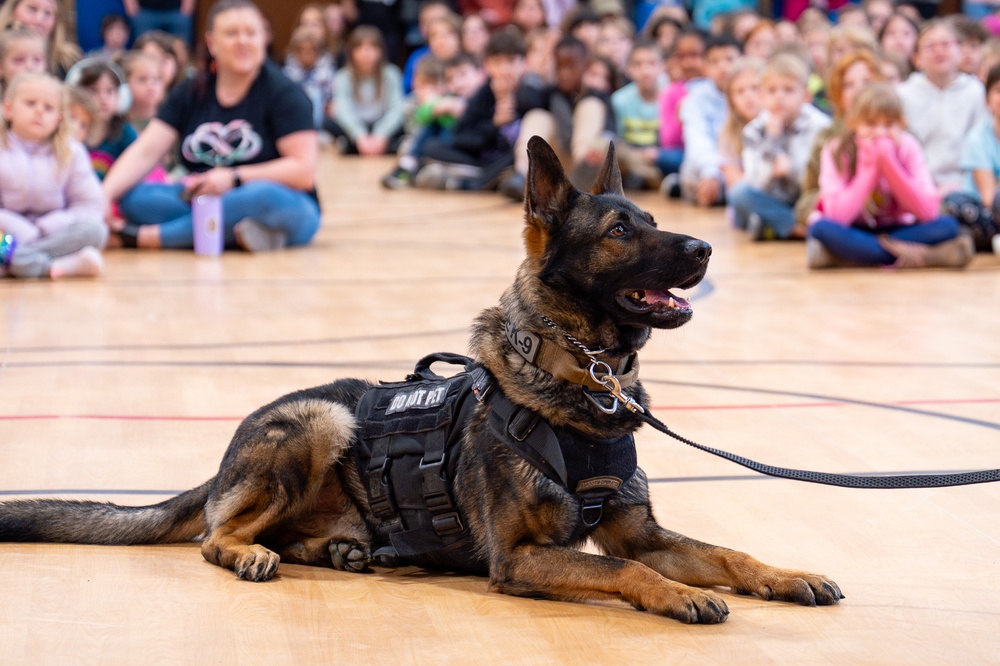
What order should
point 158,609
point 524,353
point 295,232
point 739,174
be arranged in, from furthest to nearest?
point 739,174 < point 295,232 < point 524,353 < point 158,609

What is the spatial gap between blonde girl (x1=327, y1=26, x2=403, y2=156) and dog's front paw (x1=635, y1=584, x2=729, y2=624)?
15.7 m

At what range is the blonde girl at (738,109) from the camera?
10.6m

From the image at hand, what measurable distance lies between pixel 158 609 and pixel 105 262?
20.5 feet

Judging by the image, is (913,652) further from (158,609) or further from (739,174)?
(739,174)

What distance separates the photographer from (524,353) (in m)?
3.31

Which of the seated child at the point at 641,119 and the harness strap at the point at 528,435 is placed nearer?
the harness strap at the point at 528,435

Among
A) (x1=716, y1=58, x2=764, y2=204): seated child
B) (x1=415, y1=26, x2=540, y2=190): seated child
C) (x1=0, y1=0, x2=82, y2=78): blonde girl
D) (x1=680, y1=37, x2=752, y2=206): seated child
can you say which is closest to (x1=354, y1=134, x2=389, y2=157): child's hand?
(x1=415, y1=26, x2=540, y2=190): seated child

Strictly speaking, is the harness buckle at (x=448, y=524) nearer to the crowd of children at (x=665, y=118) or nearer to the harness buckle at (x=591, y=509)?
the harness buckle at (x=591, y=509)

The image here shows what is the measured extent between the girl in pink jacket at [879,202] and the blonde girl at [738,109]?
6.35 feet

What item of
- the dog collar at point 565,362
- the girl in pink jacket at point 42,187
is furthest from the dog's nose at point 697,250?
the girl in pink jacket at point 42,187

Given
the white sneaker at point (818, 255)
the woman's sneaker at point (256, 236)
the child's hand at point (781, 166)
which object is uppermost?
the child's hand at point (781, 166)

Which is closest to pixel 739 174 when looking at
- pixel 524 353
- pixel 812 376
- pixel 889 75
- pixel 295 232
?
pixel 889 75

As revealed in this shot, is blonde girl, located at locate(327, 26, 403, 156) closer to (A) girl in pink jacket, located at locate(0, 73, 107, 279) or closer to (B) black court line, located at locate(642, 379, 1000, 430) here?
(A) girl in pink jacket, located at locate(0, 73, 107, 279)


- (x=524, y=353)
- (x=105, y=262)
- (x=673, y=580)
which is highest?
(x=524, y=353)
